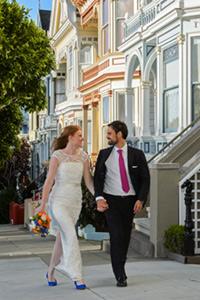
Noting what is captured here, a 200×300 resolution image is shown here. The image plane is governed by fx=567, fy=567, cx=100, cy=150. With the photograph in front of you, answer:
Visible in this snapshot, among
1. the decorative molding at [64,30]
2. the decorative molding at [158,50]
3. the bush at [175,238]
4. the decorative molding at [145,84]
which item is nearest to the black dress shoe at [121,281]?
the bush at [175,238]

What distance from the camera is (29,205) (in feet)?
81.1

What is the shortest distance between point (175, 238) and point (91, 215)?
479 centimetres

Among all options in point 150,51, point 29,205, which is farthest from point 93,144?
point 150,51

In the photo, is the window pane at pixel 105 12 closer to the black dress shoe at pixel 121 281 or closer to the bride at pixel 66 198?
the bride at pixel 66 198

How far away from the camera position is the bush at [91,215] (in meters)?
13.5

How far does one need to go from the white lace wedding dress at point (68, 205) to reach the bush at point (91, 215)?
6.41 meters

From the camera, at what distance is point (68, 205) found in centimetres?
696

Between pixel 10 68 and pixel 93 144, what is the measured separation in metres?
6.69

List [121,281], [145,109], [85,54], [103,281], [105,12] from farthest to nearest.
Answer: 1. [85,54]
2. [105,12]
3. [145,109]
4. [103,281]
5. [121,281]

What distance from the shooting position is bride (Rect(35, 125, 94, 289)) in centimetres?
680

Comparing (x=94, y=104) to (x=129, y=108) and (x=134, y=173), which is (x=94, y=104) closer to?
(x=129, y=108)

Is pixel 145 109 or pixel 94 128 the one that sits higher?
pixel 145 109

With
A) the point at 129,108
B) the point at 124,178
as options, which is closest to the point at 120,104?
the point at 129,108

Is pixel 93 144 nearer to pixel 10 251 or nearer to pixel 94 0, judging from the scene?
pixel 94 0
